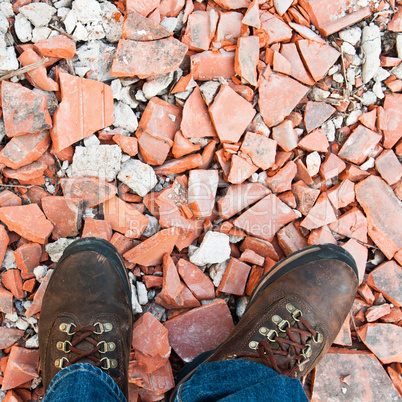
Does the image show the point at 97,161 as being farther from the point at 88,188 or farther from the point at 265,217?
the point at 265,217

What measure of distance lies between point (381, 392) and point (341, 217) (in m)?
0.89

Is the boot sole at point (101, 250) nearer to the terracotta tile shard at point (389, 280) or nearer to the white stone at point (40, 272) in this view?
the white stone at point (40, 272)

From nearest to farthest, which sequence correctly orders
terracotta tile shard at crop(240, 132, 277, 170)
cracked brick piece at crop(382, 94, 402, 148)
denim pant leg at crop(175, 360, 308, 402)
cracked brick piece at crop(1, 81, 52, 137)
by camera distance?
denim pant leg at crop(175, 360, 308, 402) → cracked brick piece at crop(1, 81, 52, 137) → terracotta tile shard at crop(240, 132, 277, 170) → cracked brick piece at crop(382, 94, 402, 148)

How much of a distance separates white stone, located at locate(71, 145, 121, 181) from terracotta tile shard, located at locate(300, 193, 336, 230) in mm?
983

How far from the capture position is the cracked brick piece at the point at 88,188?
60.8 inches

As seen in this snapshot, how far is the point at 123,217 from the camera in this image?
1.59 meters

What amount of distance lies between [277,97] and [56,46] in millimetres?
1055

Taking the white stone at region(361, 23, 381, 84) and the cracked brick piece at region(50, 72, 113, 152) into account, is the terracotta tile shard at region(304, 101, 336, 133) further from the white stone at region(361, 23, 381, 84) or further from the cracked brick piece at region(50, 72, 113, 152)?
the cracked brick piece at region(50, 72, 113, 152)

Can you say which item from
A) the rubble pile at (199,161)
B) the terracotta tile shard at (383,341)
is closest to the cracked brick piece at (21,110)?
the rubble pile at (199,161)

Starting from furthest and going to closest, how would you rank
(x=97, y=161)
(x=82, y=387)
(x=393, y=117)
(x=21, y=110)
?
(x=393, y=117), (x=97, y=161), (x=21, y=110), (x=82, y=387)

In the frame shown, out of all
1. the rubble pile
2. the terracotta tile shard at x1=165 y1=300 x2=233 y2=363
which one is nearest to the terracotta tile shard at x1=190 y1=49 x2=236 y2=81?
the rubble pile

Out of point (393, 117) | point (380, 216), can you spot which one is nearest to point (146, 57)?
point (393, 117)

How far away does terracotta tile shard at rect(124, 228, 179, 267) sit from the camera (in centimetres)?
157

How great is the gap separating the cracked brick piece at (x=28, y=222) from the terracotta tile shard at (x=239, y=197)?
0.83 meters
